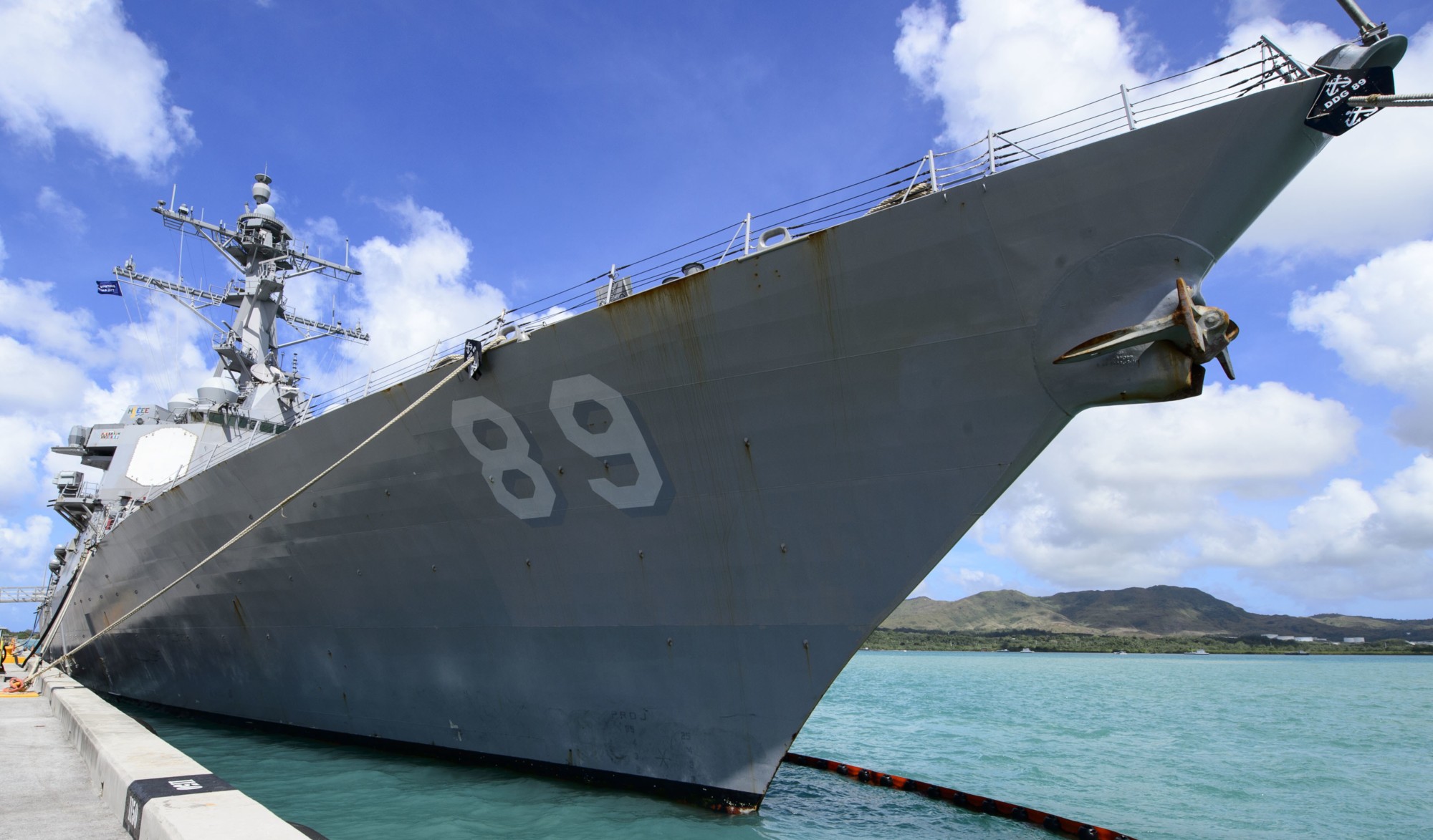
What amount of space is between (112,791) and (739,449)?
530 centimetres

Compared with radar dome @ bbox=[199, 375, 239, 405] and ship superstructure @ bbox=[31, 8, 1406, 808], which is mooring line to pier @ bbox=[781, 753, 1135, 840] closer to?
ship superstructure @ bbox=[31, 8, 1406, 808]

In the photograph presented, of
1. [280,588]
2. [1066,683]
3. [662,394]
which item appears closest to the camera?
[662,394]

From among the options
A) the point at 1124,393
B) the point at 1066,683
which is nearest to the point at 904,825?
the point at 1124,393

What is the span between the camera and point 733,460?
7.14 meters

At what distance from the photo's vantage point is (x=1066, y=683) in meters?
38.4

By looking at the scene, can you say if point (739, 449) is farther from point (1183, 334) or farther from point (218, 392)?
point (218, 392)

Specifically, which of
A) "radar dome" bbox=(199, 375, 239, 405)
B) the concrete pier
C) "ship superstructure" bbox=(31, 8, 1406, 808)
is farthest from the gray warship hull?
"radar dome" bbox=(199, 375, 239, 405)

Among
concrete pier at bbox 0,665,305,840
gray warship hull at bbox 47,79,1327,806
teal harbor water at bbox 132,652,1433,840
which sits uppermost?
gray warship hull at bbox 47,79,1327,806

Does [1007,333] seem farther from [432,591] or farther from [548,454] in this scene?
[432,591]

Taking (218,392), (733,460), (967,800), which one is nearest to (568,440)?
(733,460)

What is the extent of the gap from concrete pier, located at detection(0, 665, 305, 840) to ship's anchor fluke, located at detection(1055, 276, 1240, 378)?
5.94m

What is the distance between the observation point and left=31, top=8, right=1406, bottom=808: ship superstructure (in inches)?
222

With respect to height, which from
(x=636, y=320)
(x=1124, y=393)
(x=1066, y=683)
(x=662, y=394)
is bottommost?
(x=1066, y=683)

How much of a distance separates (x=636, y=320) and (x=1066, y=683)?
3923 centimetres
